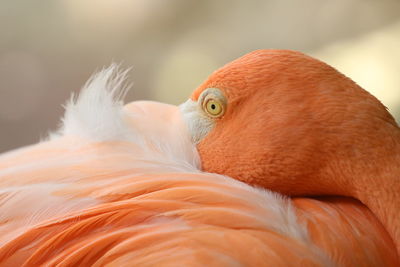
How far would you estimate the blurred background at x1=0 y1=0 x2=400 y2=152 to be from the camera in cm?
244

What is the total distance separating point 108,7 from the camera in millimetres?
2582

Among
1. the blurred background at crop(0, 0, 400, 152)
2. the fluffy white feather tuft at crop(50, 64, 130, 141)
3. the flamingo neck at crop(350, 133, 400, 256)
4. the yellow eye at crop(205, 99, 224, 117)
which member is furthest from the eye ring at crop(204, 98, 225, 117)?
the blurred background at crop(0, 0, 400, 152)

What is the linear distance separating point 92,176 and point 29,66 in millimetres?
1685

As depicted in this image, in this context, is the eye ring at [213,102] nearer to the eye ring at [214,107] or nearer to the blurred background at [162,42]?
the eye ring at [214,107]

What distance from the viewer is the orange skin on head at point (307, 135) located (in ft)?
3.07

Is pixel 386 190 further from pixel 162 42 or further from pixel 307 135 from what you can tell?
pixel 162 42

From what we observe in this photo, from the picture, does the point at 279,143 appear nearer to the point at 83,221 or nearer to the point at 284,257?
the point at 284,257

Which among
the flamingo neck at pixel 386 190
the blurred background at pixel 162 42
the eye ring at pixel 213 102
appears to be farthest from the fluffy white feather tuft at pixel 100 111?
the blurred background at pixel 162 42

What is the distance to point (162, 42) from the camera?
8.42 ft

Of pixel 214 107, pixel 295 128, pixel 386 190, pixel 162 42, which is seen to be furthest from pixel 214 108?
pixel 162 42

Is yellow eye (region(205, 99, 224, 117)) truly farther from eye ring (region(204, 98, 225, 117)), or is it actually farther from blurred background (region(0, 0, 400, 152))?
blurred background (region(0, 0, 400, 152))

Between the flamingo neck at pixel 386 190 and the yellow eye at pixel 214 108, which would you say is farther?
the yellow eye at pixel 214 108

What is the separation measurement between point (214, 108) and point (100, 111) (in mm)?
241

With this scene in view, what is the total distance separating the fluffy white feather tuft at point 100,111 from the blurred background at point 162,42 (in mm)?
1297
